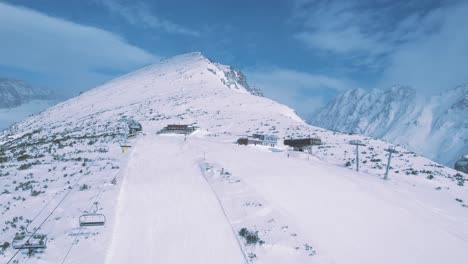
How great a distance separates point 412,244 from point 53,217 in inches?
653

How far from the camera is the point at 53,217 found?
17547mm

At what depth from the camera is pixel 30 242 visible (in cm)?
1464

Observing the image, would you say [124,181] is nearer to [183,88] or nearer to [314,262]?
[314,262]

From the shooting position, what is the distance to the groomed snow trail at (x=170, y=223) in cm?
1415

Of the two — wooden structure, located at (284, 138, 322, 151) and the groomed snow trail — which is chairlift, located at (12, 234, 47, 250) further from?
wooden structure, located at (284, 138, 322, 151)

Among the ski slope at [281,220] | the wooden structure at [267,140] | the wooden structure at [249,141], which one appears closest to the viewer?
the ski slope at [281,220]

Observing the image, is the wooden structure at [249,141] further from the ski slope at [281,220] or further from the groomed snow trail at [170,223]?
the groomed snow trail at [170,223]

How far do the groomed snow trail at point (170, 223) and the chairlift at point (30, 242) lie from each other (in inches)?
103

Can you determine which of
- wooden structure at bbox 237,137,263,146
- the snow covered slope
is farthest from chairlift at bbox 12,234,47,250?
wooden structure at bbox 237,137,263,146

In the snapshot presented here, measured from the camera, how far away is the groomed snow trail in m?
14.1

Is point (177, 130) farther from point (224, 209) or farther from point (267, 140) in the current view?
point (224, 209)

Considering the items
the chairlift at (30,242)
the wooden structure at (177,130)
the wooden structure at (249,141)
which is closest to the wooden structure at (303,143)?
the wooden structure at (249,141)

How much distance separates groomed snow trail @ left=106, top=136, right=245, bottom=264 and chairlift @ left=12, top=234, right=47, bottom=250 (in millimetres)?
2624

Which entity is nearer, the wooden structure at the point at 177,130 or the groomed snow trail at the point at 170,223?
the groomed snow trail at the point at 170,223
